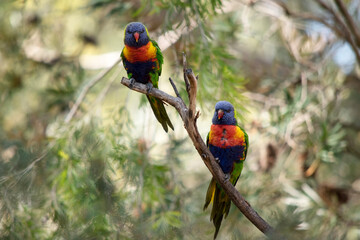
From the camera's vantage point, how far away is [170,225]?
2.94 metres

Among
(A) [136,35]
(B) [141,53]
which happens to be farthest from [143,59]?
(A) [136,35]

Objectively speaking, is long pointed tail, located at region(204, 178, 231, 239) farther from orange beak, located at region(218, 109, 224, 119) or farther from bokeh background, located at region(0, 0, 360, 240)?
orange beak, located at region(218, 109, 224, 119)

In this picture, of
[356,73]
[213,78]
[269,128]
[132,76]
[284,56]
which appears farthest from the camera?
[284,56]

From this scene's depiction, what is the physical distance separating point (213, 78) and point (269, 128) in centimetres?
102

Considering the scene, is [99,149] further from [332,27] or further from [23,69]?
[332,27]

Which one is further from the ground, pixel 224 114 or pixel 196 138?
pixel 196 138

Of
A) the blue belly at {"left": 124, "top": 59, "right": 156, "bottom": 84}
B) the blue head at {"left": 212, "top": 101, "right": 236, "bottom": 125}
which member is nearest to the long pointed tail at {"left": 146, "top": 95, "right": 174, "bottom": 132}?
the blue belly at {"left": 124, "top": 59, "right": 156, "bottom": 84}

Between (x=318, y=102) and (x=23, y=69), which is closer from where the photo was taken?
(x=318, y=102)

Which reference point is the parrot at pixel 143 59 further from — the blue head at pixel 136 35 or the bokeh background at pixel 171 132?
the bokeh background at pixel 171 132

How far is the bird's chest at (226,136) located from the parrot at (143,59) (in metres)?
0.30

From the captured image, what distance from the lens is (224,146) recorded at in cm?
252

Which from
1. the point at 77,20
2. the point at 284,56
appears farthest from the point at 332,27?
the point at 77,20

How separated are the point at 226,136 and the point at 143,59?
73 centimetres

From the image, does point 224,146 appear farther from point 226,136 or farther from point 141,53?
point 141,53
